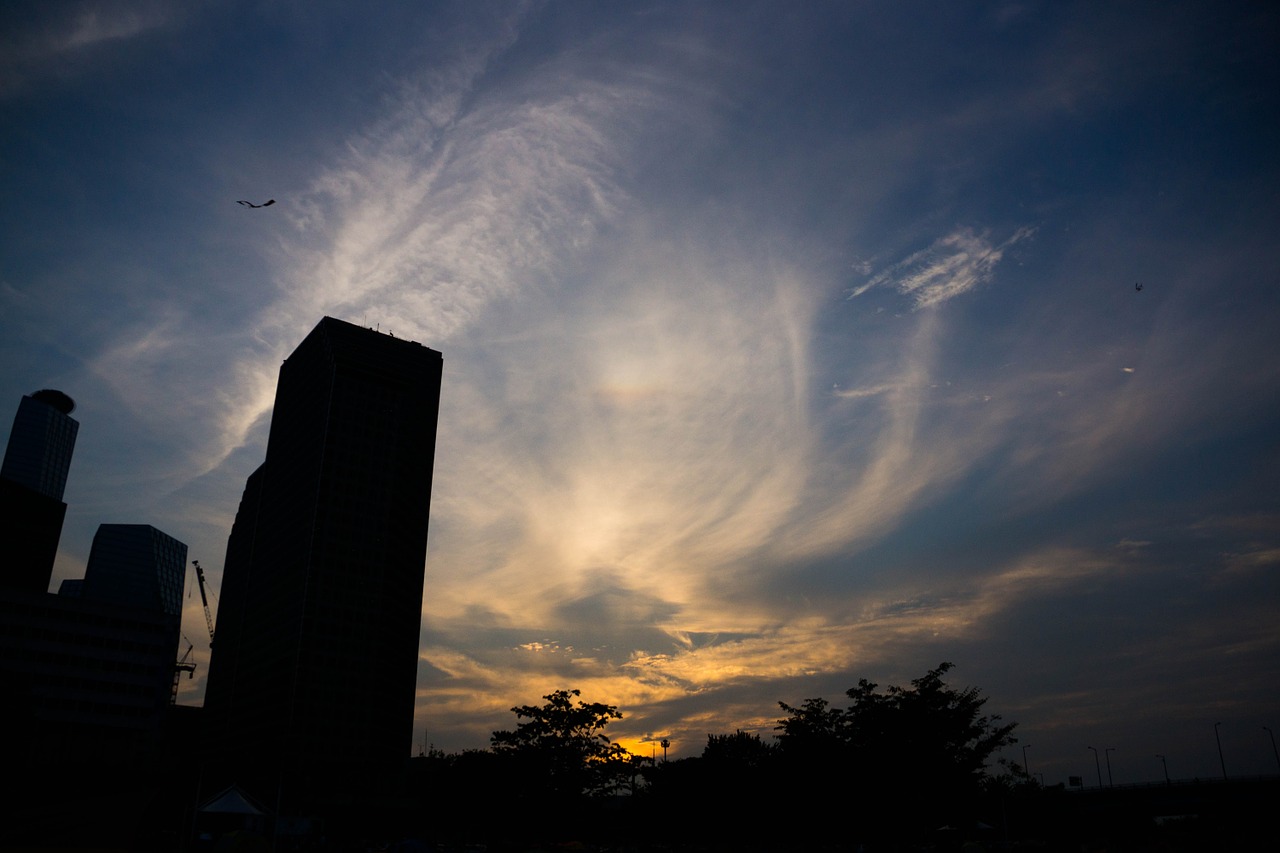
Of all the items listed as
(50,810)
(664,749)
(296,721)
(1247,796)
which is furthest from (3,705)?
(296,721)

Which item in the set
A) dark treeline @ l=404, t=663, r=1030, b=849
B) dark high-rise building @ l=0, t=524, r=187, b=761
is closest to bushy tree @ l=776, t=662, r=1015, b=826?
dark treeline @ l=404, t=663, r=1030, b=849

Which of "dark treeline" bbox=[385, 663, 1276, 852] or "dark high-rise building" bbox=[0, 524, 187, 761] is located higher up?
"dark high-rise building" bbox=[0, 524, 187, 761]

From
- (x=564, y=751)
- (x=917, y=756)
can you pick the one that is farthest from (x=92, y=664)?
(x=917, y=756)

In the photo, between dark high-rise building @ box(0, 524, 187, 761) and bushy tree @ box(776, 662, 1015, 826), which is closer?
bushy tree @ box(776, 662, 1015, 826)

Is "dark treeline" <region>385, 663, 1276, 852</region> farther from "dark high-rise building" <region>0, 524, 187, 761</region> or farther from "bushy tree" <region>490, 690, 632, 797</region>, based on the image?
"dark high-rise building" <region>0, 524, 187, 761</region>

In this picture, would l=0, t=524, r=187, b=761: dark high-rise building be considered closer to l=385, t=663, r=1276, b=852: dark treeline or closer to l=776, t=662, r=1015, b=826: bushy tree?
l=385, t=663, r=1276, b=852: dark treeline

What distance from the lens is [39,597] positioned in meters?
165

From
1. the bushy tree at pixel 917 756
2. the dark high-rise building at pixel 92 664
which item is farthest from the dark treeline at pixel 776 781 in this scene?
the dark high-rise building at pixel 92 664

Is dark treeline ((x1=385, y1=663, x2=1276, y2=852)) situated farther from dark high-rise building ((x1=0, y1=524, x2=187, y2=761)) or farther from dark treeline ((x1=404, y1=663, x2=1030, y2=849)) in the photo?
dark high-rise building ((x1=0, y1=524, x2=187, y2=761))

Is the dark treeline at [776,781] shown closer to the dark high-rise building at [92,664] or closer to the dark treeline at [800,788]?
the dark treeline at [800,788]

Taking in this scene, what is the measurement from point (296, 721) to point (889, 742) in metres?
172

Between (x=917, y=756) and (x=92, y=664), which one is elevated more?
(x=92, y=664)

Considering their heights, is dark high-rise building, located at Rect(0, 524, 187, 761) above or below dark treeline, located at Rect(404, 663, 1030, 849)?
above

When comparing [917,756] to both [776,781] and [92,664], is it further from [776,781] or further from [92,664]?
[92,664]
